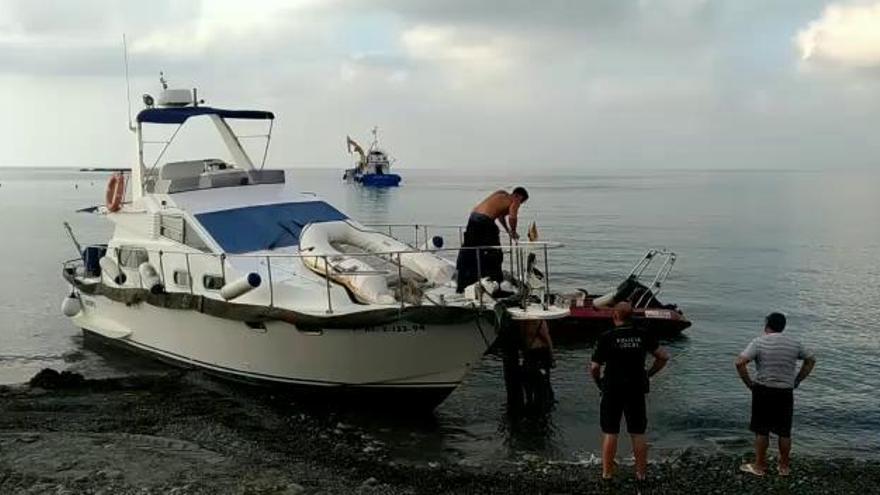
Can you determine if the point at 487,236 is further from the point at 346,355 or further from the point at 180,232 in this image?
the point at 180,232

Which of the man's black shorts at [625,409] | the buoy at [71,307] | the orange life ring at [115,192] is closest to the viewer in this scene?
the man's black shorts at [625,409]

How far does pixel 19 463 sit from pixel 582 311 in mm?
11447

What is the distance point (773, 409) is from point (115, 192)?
39.3ft

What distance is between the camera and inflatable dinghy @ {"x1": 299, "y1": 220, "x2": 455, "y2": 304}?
10680 mm

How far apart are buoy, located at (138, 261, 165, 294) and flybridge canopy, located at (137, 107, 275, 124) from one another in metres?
3.08

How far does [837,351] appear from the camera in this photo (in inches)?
630

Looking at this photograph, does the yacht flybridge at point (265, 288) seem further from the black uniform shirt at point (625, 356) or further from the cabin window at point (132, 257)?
the black uniform shirt at point (625, 356)

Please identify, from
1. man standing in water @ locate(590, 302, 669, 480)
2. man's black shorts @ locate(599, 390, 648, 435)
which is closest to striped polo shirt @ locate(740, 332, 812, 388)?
man standing in water @ locate(590, 302, 669, 480)

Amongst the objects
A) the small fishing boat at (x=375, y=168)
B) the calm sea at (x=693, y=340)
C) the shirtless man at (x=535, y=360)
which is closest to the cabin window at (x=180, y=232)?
the calm sea at (x=693, y=340)

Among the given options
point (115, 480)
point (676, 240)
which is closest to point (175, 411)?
point (115, 480)

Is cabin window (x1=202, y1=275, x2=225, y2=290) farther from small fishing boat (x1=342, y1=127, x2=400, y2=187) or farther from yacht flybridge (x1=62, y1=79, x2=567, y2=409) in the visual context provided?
small fishing boat (x1=342, y1=127, x2=400, y2=187)

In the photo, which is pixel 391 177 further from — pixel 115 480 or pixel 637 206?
pixel 115 480

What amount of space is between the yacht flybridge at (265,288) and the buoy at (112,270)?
0.02 metres

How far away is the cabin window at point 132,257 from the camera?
1365 cm
